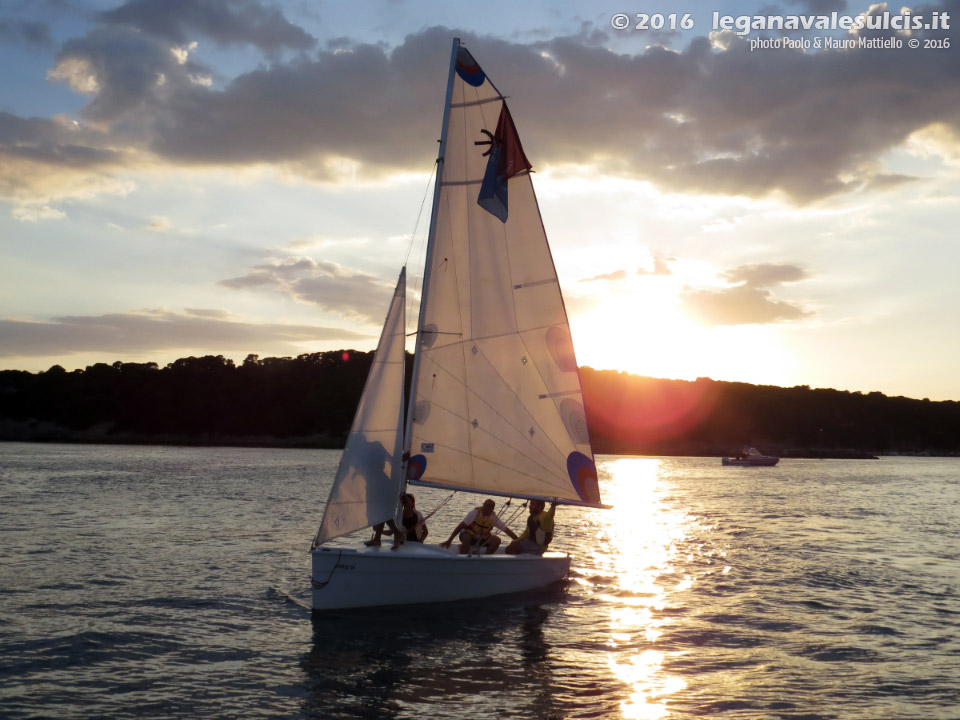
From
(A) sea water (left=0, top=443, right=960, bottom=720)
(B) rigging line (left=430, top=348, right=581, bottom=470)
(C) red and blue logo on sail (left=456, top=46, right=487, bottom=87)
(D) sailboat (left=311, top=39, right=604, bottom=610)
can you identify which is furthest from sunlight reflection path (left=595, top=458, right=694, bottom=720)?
(C) red and blue logo on sail (left=456, top=46, right=487, bottom=87)

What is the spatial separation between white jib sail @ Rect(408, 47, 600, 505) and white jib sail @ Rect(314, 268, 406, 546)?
1.70 ft

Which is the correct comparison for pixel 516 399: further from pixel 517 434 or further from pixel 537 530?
pixel 537 530

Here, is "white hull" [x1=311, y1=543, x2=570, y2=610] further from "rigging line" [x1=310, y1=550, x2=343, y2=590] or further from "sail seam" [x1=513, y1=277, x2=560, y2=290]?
"sail seam" [x1=513, y1=277, x2=560, y2=290]

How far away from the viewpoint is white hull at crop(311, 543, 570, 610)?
18.3 meters

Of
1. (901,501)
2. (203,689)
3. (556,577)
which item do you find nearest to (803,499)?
(901,501)

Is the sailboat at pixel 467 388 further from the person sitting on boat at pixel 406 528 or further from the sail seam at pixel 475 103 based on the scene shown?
the person sitting on boat at pixel 406 528

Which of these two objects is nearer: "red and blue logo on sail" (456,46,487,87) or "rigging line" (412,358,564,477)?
"red and blue logo on sail" (456,46,487,87)

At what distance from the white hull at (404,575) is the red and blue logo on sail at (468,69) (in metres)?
11.0

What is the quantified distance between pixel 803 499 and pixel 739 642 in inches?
2067

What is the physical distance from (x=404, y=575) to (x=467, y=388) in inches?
182

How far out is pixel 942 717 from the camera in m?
14.1

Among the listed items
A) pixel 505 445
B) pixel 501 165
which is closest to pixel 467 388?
pixel 505 445

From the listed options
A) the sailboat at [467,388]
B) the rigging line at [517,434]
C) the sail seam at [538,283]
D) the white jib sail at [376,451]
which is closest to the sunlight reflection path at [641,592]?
the sailboat at [467,388]

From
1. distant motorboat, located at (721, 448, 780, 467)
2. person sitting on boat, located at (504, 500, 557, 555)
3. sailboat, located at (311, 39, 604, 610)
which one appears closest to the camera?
sailboat, located at (311, 39, 604, 610)
